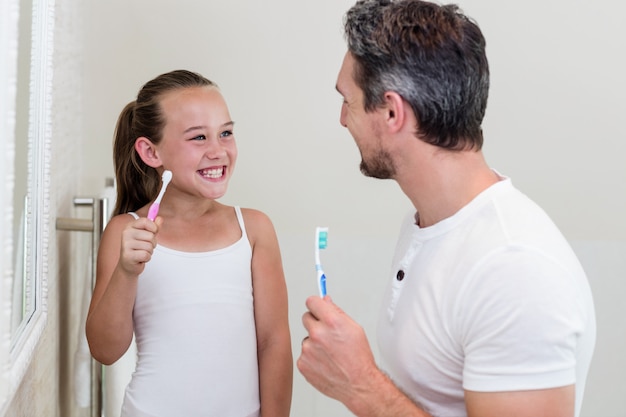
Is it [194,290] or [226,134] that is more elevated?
[226,134]

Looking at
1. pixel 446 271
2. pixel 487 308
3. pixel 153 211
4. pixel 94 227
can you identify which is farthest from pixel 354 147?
pixel 487 308

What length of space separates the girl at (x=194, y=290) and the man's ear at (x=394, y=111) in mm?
425

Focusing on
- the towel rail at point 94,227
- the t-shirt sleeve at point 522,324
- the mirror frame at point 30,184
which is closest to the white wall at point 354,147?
the towel rail at point 94,227

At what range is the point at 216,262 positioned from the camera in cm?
153

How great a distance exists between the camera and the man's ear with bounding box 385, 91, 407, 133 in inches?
45.8

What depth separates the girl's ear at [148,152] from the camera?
1.55 m

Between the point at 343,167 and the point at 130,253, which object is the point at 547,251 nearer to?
the point at 130,253

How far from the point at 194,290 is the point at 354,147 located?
3.01 ft

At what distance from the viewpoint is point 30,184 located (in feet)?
4.00

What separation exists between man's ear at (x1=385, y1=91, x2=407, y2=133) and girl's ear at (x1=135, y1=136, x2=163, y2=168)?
0.53m

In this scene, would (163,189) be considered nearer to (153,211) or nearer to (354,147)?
(153,211)

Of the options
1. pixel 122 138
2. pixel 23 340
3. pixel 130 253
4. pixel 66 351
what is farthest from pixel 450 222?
pixel 66 351

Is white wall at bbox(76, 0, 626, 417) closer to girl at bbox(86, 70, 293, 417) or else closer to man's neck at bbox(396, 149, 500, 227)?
girl at bbox(86, 70, 293, 417)

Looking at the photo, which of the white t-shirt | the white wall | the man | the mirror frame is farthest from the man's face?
the white wall
